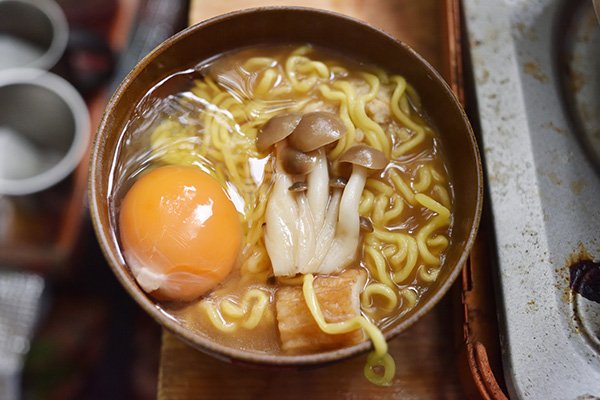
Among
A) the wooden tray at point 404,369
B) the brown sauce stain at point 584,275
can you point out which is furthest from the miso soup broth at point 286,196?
the brown sauce stain at point 584,275

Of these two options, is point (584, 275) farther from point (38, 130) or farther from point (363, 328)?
point (38, 130)

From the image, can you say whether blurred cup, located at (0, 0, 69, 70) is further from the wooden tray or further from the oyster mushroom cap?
the oyster mushroom cap

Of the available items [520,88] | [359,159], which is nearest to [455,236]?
[359,159]

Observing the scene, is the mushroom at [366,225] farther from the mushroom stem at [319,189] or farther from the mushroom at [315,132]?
the mushroom at [315,132]

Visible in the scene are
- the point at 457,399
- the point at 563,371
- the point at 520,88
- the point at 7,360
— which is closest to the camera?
the point at 563,371

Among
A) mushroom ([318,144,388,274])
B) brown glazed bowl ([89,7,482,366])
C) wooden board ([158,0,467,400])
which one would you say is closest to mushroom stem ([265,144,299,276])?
mushroom ([318,144,388,274])

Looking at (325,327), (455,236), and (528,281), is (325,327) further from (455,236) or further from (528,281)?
(528,281)

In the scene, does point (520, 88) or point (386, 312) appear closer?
point (386, 312)

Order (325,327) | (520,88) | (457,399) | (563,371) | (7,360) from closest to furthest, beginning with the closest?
(325,327) → (563,371) → (457,399) → (520,88) → (7,360)
